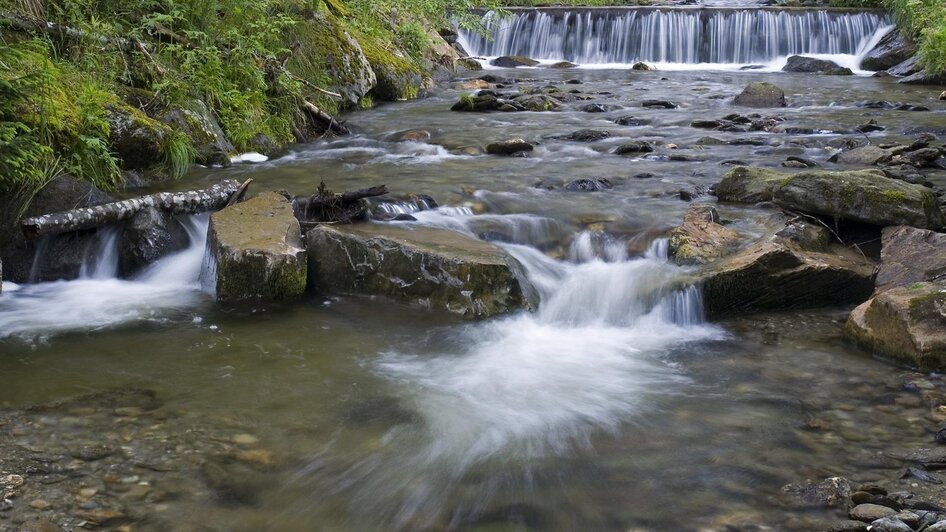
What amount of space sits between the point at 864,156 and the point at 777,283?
471cm

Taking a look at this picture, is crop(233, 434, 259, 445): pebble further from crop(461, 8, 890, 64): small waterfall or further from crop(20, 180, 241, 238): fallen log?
crop(461, 8, 890, 64): small waterfall

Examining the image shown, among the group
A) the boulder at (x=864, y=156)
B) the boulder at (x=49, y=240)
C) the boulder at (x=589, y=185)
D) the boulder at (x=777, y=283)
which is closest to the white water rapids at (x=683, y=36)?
the boulder at (x=864, y=156)

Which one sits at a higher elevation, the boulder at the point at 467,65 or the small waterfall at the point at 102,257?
the boulder at the point at 467,65

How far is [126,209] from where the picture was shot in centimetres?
644

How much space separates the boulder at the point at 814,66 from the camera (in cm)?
2001

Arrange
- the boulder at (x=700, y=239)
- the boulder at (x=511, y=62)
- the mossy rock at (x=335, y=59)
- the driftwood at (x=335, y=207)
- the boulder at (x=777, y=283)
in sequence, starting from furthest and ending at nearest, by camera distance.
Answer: the boulder at (x=511, y=62)
the mossy rock at (x=335, y=59)
the driftwood at (x=335, y=207)
the boulder at (x=700, y=239)
the boulder at (x=777, y=283)

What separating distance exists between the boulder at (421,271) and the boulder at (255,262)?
0.23 metres

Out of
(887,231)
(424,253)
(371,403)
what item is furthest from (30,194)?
(887,231)

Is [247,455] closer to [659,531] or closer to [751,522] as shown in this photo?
[659,531]

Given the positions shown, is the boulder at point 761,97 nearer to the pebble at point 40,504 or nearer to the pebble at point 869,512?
the pebble at point 869,512

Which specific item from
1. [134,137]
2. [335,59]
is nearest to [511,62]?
[335,59]

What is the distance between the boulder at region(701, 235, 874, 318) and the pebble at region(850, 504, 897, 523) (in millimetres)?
2527

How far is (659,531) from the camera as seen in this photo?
10.5 ft

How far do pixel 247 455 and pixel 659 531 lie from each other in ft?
5.94
